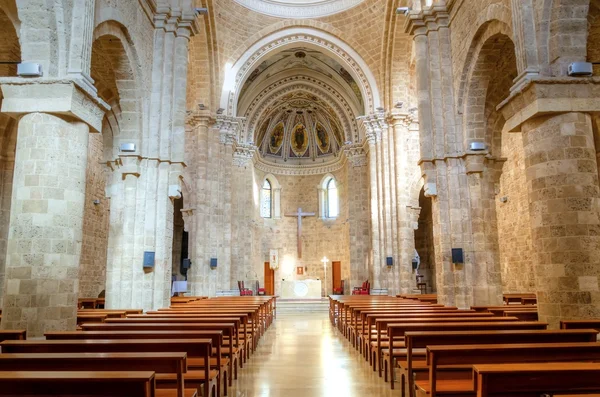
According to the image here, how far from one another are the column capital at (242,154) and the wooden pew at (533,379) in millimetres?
21943

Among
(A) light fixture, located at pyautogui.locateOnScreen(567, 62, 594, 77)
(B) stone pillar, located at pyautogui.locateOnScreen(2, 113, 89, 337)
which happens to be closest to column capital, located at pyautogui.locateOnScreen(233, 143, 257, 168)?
(B) stone pillar, located at pyautogui.locateOnScreen(2, 113, 89, 337)

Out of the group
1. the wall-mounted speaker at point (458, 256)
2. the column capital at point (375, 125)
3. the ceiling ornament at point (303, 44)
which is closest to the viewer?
the wall-mounted speaker at point (458, 256)

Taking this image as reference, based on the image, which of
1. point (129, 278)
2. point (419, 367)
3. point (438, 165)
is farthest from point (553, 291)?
point (129, 278)

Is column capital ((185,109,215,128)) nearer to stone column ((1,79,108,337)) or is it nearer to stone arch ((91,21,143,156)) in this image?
stone arch ((91,21,143,156))

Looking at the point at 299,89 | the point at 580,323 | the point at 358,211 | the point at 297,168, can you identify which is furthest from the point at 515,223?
the point at 297,168

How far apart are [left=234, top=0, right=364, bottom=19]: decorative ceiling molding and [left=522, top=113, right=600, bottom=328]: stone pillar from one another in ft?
53.7

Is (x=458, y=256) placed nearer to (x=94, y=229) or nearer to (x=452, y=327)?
(x=452, y=327)

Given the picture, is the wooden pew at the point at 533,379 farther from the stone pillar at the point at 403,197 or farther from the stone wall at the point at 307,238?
the stone wall at the point at 307,238

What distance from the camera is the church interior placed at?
15.2 ft

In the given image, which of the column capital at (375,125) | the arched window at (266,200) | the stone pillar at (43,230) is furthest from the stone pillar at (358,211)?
the stone pillar at (43,230)

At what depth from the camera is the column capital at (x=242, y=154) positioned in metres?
24.3

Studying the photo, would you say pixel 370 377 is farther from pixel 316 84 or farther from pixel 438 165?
pixel 316 84

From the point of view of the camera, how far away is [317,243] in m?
31.3

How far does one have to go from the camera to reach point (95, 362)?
339 centimetres
